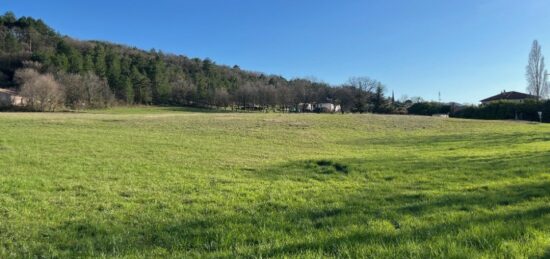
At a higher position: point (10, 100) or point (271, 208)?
point (10, 100)

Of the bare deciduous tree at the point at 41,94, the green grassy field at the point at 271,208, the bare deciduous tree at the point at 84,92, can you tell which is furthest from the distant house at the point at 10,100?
the green grassy field at the point at 271,208

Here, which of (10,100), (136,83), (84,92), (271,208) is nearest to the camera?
(271,208)

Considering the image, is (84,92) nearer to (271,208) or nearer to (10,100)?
(10,100)

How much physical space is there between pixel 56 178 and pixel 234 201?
6.94m

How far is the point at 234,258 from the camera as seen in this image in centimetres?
548

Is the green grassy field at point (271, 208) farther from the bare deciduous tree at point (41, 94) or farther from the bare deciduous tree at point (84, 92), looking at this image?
the bare deciduous tree at point (84, 92)

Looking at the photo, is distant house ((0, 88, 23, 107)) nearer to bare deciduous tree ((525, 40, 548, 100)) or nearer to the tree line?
the tree line

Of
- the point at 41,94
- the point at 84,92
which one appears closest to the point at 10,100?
the point at 41,94

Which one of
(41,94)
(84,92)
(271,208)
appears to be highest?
(84,92)

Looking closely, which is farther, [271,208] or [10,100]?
[10,100]

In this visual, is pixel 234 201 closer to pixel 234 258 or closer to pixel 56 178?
pixel 234 258

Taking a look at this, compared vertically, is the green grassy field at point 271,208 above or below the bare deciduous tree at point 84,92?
below

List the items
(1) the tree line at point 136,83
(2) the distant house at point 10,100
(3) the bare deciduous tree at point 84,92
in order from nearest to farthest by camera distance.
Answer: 1. (2) the distant house at point 10,100
2. (3) the bare deciduous tree at point 84,92
3. (1) the tree line at point 136,83

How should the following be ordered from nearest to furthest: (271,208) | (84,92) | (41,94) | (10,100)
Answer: (271,208)
(41,94)
(10,100)
(84,92)
